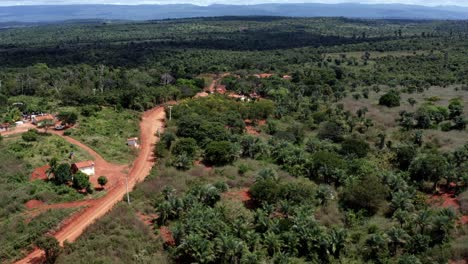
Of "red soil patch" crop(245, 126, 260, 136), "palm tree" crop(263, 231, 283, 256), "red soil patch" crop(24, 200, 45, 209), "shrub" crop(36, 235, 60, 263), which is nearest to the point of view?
"shrub" crop(36, 235, 60, 263)

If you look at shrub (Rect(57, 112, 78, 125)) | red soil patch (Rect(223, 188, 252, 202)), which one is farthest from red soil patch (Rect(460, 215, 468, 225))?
shrub (Rect(57, 112, 78, 125))

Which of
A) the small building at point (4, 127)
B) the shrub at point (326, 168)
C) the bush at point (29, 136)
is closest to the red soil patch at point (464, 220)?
the shrub at point (326, 168)

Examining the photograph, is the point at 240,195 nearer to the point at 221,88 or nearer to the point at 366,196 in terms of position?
the point at 366,196

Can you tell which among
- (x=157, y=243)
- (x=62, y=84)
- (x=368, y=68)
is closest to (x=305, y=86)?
(x=368, y=68)

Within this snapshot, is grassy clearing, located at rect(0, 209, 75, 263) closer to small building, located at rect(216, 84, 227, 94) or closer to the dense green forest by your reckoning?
the dense green forest

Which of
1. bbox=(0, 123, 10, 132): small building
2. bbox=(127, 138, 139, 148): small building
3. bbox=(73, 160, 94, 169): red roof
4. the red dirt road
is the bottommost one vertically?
the red dirt road

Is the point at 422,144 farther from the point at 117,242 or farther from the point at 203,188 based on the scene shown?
the point at 117,242
